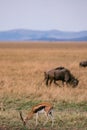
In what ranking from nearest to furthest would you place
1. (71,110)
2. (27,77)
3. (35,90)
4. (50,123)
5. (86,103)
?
(50,123)
(71,110)
(86,103)
(35,90)
(27,77)

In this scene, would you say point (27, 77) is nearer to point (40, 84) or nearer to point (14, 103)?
point (40, 84)

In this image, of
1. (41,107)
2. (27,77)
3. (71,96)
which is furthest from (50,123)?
(27,77)

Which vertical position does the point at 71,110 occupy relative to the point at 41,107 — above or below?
below

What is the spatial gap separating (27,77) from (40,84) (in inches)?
132

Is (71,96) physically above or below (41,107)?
below

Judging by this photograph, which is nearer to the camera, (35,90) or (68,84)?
(35,90)

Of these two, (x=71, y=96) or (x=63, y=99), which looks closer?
(x=63, y=99)

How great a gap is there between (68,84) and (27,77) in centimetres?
372

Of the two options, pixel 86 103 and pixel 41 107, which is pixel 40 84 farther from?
pixel 41 107

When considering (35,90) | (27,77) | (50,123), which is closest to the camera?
(50,123)

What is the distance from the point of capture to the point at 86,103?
13320 millimetres

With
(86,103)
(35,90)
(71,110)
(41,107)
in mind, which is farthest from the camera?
(35,90)

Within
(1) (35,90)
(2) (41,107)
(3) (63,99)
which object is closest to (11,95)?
(1) (35,90)

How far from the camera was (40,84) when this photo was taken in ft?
60.1
